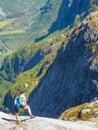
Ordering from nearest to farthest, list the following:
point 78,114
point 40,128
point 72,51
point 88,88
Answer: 1. point 40,128
2. point 78,114
3. point 88,88
4. point 72,51

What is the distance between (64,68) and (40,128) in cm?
13839

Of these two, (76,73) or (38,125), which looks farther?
(76,73)

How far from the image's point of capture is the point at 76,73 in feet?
566

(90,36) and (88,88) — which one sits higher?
(90,36)

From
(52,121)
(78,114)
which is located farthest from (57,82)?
(52,121)

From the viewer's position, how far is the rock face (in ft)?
518

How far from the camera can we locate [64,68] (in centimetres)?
19138

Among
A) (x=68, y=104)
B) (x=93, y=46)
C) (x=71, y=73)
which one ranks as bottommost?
(x=68, y=104)

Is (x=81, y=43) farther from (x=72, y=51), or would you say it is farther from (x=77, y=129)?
(x=77, y=129)

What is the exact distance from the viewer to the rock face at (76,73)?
157875 mm

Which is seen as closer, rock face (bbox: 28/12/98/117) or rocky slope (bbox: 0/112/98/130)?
rocky slope (bbox: 0/112/98/130)

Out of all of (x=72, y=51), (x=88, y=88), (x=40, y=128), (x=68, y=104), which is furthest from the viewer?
(x=72, y=51)

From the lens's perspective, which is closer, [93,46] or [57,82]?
[93,46]

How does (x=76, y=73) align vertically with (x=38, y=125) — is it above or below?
below
